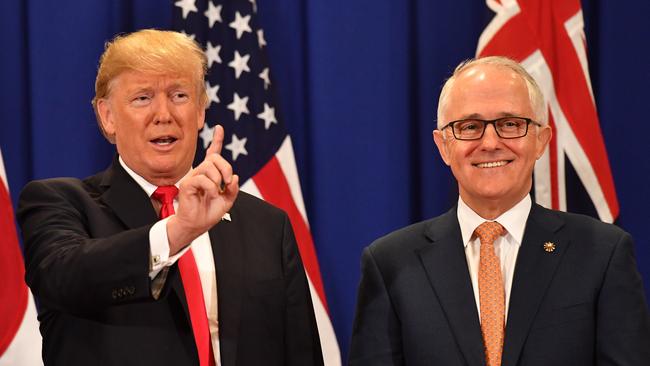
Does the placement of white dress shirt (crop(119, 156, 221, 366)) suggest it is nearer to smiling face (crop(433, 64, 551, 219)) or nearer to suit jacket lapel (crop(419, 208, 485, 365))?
suit jacket lapel (crop(419, 208, 485, 365))

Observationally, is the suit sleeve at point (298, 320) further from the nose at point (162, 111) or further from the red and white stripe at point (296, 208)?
the red and white stripe at point (296, 208)

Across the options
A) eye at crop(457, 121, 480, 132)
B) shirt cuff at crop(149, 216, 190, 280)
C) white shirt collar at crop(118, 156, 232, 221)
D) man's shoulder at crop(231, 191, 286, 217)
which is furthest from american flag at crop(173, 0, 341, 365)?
shirt cuff at crop(149, 216, 190, 280)

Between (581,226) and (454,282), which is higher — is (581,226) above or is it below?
above

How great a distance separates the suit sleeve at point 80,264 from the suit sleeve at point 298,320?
46 centimetres

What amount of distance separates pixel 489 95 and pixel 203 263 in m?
0.79

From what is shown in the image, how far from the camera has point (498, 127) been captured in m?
2.12

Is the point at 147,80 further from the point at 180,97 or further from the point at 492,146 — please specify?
the point at 492,146

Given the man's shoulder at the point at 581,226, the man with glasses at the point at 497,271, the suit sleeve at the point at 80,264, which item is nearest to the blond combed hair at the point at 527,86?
the man with glasses at the point at 497,271

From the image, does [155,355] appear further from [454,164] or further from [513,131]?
[513,131]

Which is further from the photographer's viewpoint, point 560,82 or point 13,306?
point 560,82

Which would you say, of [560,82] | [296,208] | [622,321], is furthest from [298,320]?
[560,82]

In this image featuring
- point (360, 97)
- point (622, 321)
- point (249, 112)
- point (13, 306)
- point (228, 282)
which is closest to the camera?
point (622, 321)

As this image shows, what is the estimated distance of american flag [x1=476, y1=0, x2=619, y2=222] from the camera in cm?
330

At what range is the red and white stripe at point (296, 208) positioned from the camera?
332 centimetres
